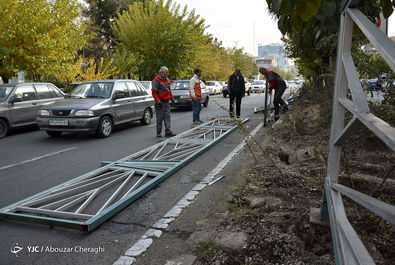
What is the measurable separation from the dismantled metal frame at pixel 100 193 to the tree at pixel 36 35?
30.8 ft

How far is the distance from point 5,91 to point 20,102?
1.81 ft

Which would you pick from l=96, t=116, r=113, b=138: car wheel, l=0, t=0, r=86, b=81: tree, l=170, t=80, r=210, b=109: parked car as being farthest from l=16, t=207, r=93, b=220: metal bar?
l=170, t=80, r=210, b=109: parked car

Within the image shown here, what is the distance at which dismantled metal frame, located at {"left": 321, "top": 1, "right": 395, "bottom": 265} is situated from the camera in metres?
1.44

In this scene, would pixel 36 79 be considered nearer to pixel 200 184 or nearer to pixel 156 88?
pixel 156 88

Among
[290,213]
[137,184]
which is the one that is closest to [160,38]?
[137,184]

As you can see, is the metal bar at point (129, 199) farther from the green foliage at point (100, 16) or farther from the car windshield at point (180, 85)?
the green foliage at point (100, 16)

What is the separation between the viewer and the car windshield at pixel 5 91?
10219 millimetres

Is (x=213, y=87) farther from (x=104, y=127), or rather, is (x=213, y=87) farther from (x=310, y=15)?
(x=310, y=15)

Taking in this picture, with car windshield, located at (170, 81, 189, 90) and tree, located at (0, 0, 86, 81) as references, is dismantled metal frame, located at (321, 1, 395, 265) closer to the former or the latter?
tree, located at (0, 0, 86, 81)

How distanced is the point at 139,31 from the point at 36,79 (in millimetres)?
9345

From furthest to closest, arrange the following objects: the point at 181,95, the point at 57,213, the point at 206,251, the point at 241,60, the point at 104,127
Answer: the point at 241,60
the point at 181,95
the point at 104,127
the point at 57,213
the point at 206,251

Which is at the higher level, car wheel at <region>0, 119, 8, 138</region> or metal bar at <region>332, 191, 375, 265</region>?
metal bar at <region>332, 191, 375, 265</region>

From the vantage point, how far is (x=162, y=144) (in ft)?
25.3

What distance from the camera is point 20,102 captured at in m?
10.5
